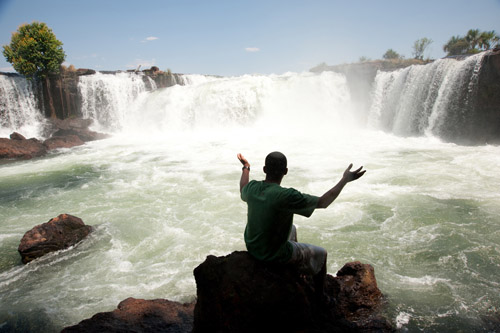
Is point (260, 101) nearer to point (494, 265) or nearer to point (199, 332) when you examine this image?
→ point (494, 265)

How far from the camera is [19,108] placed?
73.5ft

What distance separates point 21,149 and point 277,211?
18.5 m

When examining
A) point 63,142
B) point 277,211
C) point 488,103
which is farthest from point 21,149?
point 488,103

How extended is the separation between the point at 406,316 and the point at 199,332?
2489mm

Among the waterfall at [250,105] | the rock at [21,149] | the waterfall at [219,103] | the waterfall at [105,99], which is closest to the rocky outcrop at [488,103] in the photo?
the waterfall at [219,103]

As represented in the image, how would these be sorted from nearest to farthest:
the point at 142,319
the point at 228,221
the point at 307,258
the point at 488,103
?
the point at 307,258 < the point at 142,319 < the point at 228,221 < the point at 488,103

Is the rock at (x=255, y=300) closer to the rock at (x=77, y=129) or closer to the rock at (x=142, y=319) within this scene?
the rock at (x=142, y=319)

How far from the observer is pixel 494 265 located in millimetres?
4703

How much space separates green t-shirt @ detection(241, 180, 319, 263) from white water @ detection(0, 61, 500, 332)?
2088mm

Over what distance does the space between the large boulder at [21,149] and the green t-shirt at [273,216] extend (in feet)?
58.2

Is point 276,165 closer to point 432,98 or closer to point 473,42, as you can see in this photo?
point 432,98

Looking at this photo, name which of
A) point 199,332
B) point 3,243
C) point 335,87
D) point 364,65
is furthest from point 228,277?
point 364,65

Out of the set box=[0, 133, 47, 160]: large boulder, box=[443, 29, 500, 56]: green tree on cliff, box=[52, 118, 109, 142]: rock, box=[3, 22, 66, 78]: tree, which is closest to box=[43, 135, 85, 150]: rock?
box=[0, 133, 47, 160]: large boulder

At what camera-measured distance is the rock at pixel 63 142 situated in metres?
18.0
